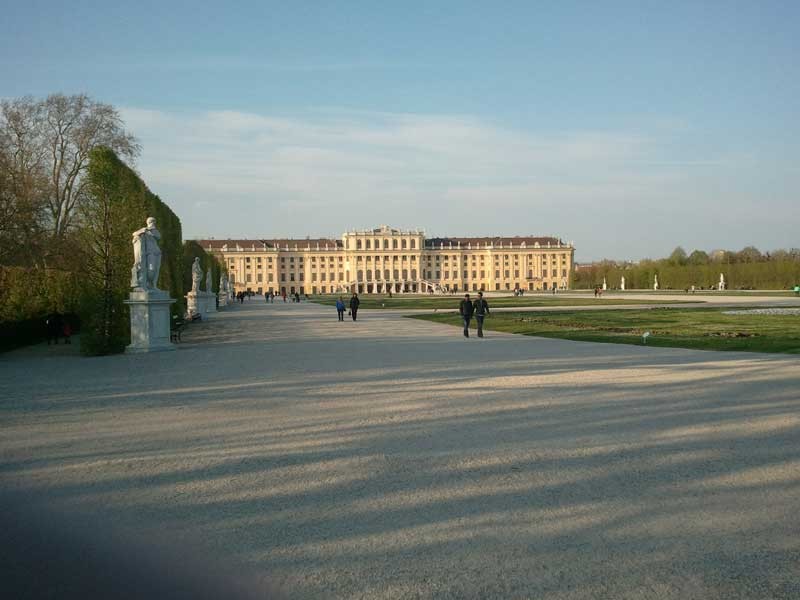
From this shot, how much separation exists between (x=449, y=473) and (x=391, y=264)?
120 m

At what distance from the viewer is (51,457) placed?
5859 millimetres

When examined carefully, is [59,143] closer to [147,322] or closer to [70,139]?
[70,139]

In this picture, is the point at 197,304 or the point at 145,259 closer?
the point at 145,259

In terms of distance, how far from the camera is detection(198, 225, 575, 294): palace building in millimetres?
124812

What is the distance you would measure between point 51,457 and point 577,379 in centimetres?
675

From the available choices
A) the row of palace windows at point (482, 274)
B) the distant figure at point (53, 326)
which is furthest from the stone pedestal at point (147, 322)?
the row of palace windows at point (482, 274)

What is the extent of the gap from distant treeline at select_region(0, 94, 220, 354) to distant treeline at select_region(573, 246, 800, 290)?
65523 millimetres

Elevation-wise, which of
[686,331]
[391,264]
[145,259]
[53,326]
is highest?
[391,264]

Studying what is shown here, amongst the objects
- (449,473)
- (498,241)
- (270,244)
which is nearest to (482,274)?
(498,241)

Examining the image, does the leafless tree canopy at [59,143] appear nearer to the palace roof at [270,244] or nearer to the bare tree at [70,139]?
the bare tree at [70,139]

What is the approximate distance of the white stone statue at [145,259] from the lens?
1614 cm

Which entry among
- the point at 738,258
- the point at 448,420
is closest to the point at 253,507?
the point at 448,420

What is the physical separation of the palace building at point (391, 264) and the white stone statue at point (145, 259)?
106669 millimetres

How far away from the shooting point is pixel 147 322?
16016mm
